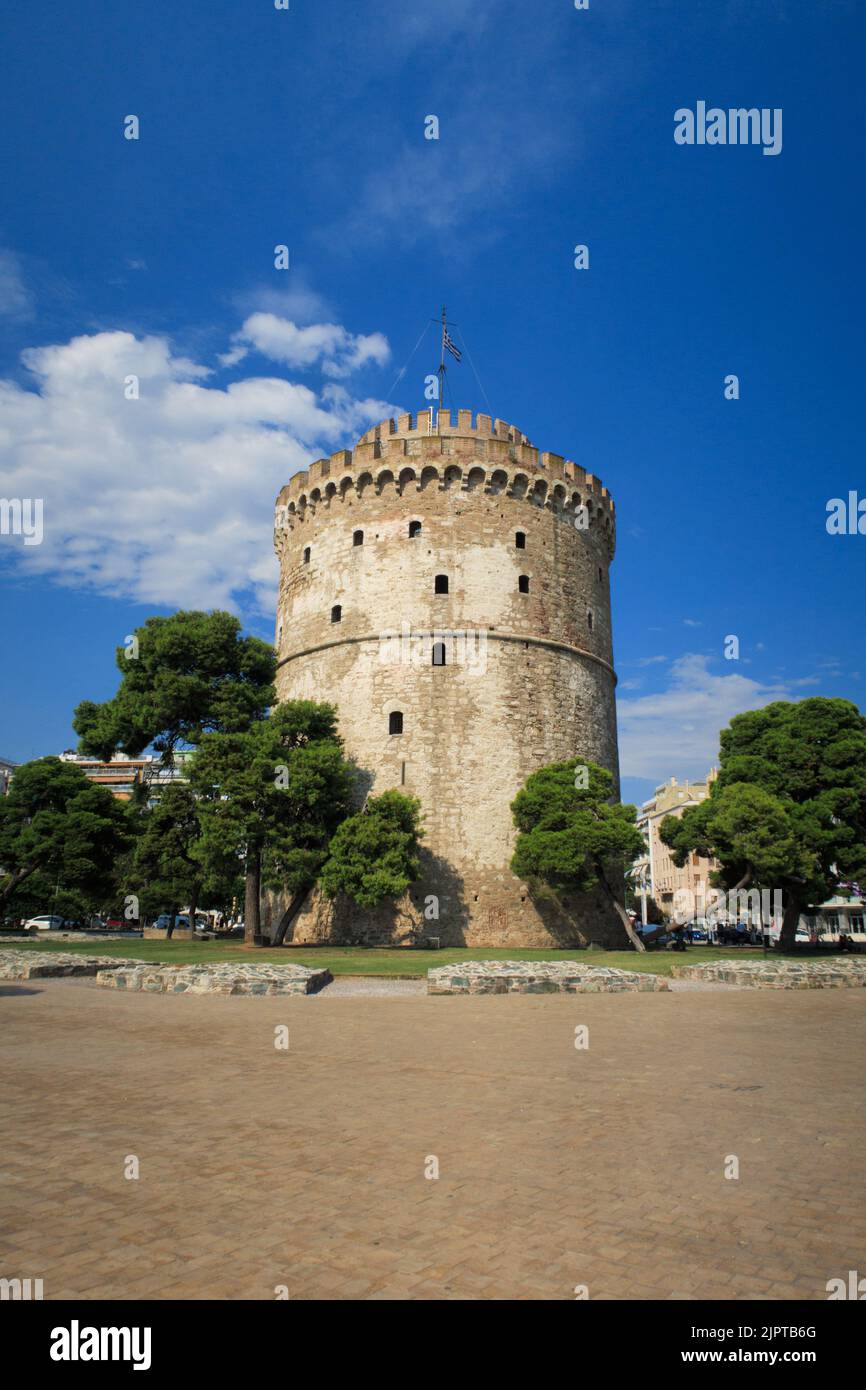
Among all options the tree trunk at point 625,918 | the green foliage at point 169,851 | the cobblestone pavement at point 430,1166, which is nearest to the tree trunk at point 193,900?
the green foliage at point 169,851

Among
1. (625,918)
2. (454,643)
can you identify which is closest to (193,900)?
(454,643)

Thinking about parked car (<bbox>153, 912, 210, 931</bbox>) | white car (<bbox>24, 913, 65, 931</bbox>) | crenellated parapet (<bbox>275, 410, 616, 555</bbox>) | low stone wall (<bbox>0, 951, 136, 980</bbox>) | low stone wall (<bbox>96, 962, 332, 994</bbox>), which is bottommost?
parked car (<bbox>153, 912, 210, 931</bbox>)

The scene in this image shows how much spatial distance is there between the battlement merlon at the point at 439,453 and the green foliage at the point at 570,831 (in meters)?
11.5

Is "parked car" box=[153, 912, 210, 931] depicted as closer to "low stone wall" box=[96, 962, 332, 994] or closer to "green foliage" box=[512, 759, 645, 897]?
"green foliage" box=[512, 759, 645, 897]

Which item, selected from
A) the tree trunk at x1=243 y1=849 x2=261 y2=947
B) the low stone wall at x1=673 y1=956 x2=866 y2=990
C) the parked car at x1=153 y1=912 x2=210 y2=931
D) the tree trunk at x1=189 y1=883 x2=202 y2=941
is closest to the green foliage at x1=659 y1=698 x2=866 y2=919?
the low stone wall at x1=673 y1=956 x2=866 y2=990

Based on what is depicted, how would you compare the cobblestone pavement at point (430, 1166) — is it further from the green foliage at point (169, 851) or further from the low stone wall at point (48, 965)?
the green foliage at point (169, 851)

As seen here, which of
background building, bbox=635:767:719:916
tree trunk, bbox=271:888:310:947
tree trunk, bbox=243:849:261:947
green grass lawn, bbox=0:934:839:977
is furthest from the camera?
background building, bbox=635:767:719:916

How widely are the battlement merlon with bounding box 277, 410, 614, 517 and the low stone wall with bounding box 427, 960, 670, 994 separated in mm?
→ 19405

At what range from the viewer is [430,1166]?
483cm

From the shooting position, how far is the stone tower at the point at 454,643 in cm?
2791

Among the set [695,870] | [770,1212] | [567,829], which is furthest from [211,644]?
[695,870]

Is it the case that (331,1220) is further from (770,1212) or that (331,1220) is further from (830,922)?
(830,922)

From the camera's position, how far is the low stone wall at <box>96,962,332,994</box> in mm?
15258
